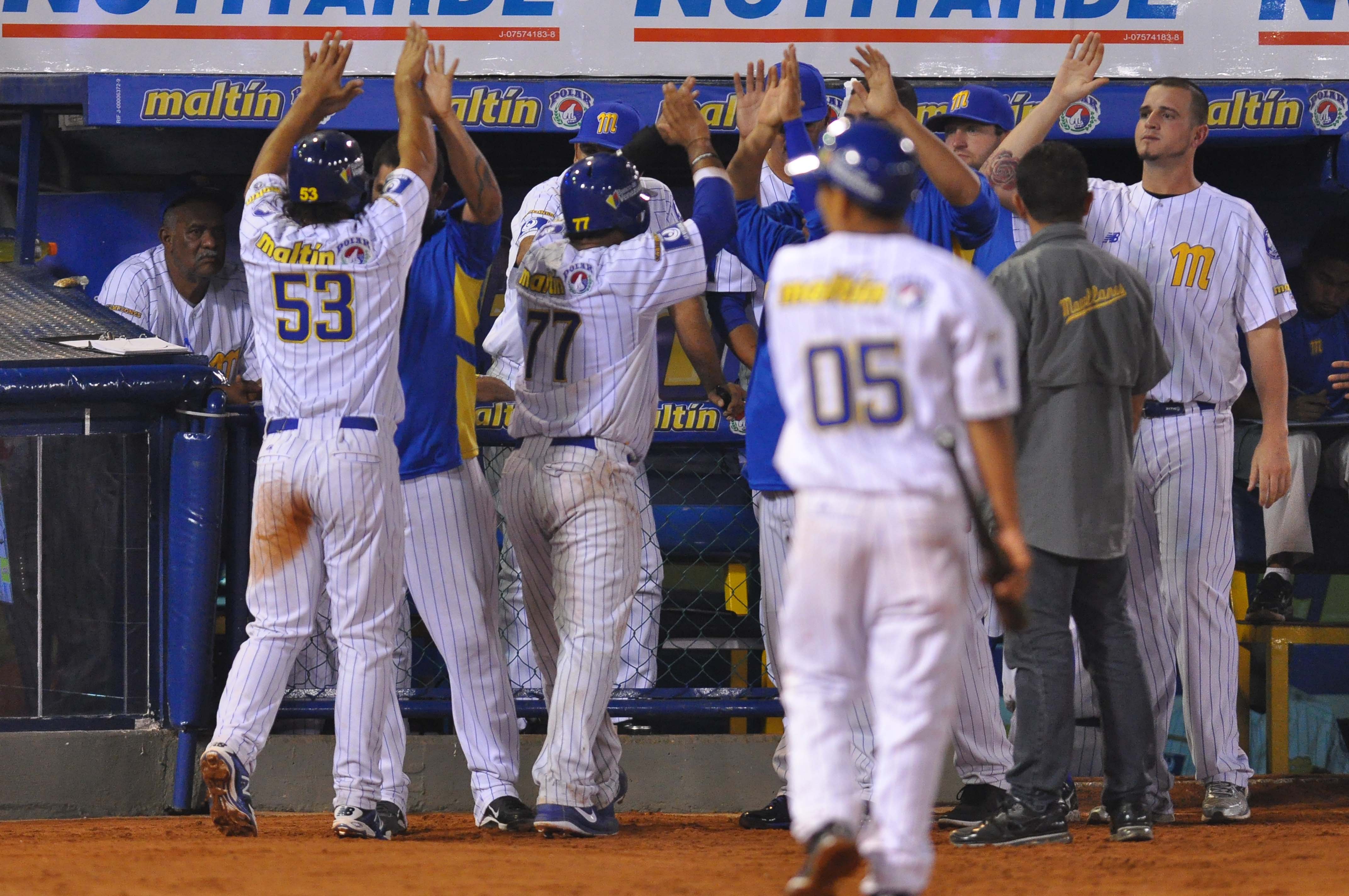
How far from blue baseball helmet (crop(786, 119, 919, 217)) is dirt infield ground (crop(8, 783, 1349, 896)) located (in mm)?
1427

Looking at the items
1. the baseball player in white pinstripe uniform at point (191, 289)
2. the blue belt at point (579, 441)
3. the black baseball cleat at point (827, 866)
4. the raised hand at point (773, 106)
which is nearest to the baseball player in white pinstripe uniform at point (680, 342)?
the blue belt at point (579, 441)

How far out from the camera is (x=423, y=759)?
5.08 meters

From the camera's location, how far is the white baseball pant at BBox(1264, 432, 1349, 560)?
565cm

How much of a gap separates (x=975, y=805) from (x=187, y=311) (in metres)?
3.70

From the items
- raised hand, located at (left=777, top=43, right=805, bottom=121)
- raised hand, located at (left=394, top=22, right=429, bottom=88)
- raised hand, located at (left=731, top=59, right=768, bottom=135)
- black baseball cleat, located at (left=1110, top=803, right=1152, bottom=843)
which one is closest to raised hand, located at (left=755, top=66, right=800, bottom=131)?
raised hand, located at (left=777, top=43, right=805, bottom=121)

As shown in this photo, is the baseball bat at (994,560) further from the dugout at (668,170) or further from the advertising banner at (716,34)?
the advertising banner at (716,34)

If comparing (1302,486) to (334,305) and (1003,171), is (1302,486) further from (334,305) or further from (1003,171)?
(334,305)

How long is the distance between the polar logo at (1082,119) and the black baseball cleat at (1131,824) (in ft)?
9.61

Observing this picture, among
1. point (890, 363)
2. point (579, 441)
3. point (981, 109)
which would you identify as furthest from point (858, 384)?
Result: point (981, 109)

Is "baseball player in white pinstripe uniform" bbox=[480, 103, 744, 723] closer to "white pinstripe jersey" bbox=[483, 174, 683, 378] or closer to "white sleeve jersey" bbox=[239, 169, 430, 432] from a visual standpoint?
"white pinstripe jersey" bbox=[483, 174, 683, 378]

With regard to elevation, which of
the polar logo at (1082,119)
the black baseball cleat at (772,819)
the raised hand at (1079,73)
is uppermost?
the polar logo at (1082,119)

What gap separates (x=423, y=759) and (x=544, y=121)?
8.08ft

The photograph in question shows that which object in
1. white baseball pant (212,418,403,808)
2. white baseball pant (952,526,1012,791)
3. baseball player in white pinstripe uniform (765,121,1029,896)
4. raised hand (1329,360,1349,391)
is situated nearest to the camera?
baseball player in white pinstripe uniform (765,121,1029,896)

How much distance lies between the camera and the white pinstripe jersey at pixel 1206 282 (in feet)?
14.8
